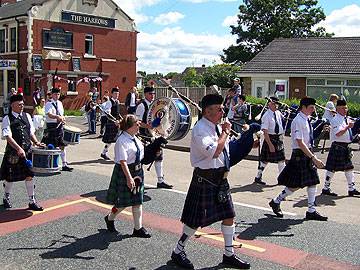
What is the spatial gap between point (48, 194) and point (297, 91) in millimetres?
21331

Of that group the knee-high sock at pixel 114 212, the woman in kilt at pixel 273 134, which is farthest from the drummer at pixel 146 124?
the knee-high sock at pixel 114 212

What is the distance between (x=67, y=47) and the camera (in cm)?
3186

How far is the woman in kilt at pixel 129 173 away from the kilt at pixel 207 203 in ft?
3.34

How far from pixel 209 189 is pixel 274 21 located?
42694 mm

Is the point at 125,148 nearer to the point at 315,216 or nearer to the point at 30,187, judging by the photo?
the point at 30,187

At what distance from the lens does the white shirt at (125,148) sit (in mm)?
5832

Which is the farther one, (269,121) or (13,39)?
(13,39)

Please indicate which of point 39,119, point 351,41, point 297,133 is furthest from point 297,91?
point 297,133

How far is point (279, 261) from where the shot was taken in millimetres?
5309

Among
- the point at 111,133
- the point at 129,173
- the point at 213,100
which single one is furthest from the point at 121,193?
the point at 111,133

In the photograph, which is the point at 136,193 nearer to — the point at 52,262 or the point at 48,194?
the point at 52,262

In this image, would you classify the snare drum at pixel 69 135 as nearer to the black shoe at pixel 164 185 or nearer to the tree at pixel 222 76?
the black shoe at pixel 164 185

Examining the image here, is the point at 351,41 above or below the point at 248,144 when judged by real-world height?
above

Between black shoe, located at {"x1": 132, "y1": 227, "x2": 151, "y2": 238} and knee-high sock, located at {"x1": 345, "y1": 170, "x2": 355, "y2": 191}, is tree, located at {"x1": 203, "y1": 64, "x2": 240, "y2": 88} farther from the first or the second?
black shoe, located at {"x1": 132, "y1": 227, "x2": 151, "y2": 238}
